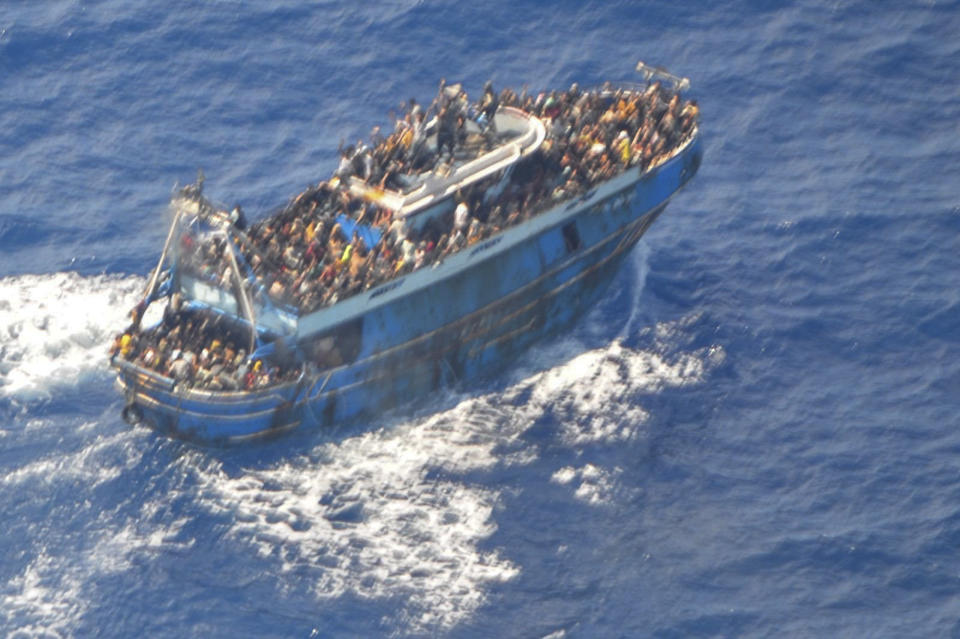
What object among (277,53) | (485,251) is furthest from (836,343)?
(277,53)

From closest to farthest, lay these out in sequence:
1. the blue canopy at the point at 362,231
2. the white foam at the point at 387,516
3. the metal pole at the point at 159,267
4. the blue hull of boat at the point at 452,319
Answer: the white foam at the point at 387,516 → the blue hull of boat at the point at 452,319 → the metal pole at the point at 159,267 → the blue canopy at the point at 362,231

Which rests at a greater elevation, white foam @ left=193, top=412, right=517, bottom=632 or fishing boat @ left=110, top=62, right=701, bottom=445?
fishing boat @ left=110, top=62, right=701, bottom=445

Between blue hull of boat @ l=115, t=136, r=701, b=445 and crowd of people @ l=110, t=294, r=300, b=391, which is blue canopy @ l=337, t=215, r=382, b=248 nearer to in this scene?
blue hull of boat @ l=115, t=136, r=701, b=445

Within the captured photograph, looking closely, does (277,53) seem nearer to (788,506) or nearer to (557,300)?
(557,300)

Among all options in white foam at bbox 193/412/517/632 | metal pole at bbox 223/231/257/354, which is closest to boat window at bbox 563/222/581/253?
white foam at bbox 193/412/517/632

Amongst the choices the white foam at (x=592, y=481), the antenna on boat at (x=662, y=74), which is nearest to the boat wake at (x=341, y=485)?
the white foam at (x=592, y=481)

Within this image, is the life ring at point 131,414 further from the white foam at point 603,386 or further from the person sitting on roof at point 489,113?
the person sitting on roof at point 489,113

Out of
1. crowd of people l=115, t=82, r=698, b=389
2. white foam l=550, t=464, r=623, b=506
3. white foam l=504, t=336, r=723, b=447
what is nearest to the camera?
white foam l=550, t=464, r=623, b=506
